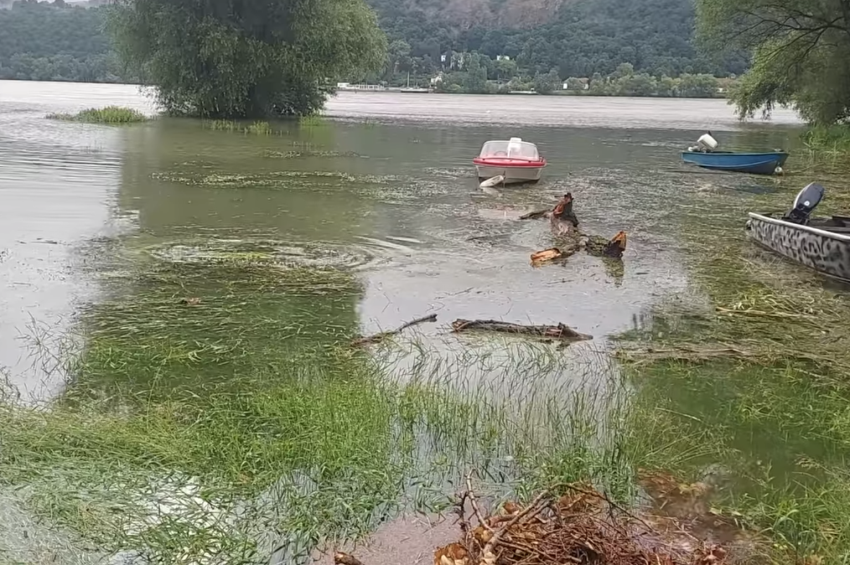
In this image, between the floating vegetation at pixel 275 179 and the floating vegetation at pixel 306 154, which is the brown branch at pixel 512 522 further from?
the floating vegetation at pixel 306 154

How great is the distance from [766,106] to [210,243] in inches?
1236

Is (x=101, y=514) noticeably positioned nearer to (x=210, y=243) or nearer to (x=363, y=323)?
(x=363, y=323)

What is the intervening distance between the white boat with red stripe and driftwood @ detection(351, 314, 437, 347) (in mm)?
11595

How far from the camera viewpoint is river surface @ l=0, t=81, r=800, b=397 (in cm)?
897

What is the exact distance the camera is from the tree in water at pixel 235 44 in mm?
37281

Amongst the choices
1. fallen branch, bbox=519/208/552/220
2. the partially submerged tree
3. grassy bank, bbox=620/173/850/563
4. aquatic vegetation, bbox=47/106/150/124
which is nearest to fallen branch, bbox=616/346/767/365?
grassy bank, bbox=620/173/850/563

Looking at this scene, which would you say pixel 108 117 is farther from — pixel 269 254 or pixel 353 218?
pixel 269 254

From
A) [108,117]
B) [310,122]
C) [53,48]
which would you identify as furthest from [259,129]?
[53,48]

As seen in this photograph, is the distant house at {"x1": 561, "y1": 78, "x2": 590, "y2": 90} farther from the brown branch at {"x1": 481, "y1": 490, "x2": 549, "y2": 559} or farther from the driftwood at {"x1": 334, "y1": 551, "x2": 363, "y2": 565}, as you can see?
the driftwood at {"x1": 334, "y1": 551, "x2": 363, "y2": 565}

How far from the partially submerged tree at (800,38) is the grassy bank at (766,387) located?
18.5 metres

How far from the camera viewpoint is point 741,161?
2411 cm

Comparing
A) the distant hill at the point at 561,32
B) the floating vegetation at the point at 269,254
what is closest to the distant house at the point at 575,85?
the distant hill at the point at 561,32

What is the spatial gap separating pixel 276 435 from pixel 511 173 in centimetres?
1498

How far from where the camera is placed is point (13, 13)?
116m
